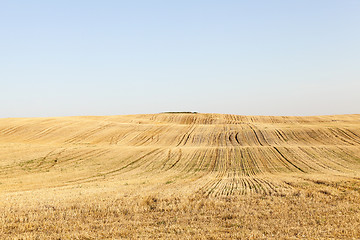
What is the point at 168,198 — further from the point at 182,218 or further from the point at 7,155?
the point at 7,155

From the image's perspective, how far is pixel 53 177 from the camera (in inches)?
1233

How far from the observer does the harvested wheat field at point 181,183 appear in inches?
540

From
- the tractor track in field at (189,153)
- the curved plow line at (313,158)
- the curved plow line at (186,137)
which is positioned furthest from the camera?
the curved plow line at (186,137)

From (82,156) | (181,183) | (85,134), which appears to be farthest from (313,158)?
(85,134)

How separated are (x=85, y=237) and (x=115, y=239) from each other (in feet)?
4.17

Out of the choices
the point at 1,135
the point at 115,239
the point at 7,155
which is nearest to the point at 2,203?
the point at 115,239

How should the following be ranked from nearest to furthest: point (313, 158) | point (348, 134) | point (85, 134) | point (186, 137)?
point (313, 158) < point (348, 134) < point (186, 137) < point (85, 134)

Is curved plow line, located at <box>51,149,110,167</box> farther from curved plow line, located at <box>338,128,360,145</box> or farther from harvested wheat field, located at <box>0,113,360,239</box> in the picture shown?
curved plow line, located at <box>338,128,360,145</box>

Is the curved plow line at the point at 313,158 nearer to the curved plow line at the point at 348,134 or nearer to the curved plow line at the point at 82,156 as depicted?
the curved plow line at the point at 348,134

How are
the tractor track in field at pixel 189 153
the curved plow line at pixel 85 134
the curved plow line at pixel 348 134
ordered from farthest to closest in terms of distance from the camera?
the curved plow line at pixel 85 134
the curved plow line at pixel 348 134
the tractor track in field at pixel 189 153

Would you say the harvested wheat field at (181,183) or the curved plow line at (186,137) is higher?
the curved plow line at (186,137)

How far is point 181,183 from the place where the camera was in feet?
87.5

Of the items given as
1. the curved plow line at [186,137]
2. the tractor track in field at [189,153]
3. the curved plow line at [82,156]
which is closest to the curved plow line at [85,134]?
the tractor track in field at [189,153]

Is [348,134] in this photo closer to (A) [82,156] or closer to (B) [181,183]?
(B) [181,183]
